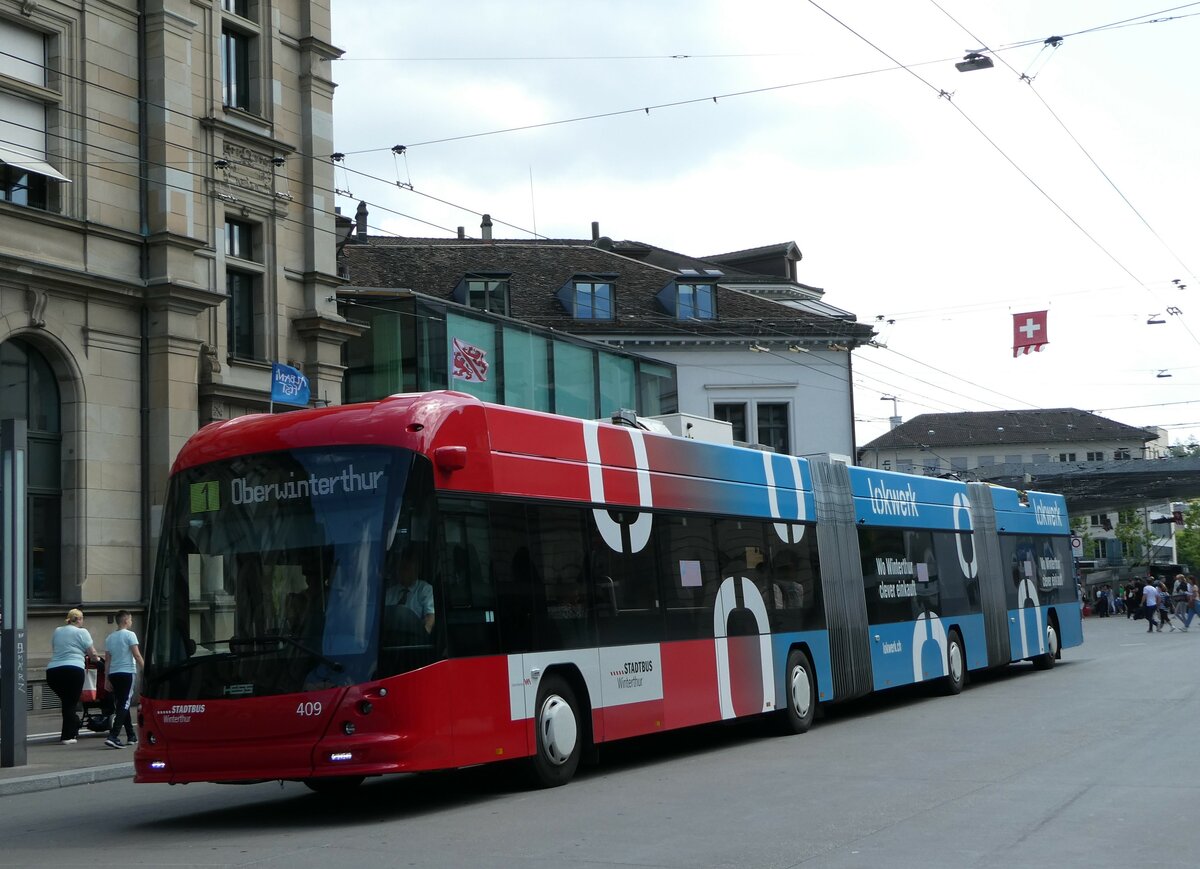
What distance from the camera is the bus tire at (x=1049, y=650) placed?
1028 inches

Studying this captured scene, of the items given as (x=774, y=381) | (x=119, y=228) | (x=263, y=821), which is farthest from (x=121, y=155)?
(x=774, y=381)

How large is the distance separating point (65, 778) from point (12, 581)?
6.71ft

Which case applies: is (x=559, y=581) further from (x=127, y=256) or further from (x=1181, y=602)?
(x=1181, y=602)

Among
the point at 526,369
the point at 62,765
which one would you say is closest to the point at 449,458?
the point at 62,765

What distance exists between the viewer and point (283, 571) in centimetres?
1068

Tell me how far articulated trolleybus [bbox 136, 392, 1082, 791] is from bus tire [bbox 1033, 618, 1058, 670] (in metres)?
11.4

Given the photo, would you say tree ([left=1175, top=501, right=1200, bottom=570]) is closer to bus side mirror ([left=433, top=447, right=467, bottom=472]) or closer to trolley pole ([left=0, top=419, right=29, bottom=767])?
trolley pole ([left=0, top=419, right=29, bottom=767])

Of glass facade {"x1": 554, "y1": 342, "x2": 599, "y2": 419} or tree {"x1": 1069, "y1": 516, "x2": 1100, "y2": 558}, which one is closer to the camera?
glass facade {"x1": 554, "y1": 342, "x2": 599, "y2": 419}

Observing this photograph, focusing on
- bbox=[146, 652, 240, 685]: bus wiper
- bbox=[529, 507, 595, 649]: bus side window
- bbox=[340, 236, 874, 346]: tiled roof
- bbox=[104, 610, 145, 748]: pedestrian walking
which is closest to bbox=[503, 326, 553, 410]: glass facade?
bbox=[340, 236, 874, 346]: tiled roof

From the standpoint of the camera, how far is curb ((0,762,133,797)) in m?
14.0

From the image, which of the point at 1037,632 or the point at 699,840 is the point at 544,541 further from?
the point at 1037,632

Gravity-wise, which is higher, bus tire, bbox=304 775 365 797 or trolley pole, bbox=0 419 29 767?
trolley pole, bbox=0 419 29 767

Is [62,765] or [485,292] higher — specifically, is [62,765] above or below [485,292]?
below

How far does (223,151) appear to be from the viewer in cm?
2597
